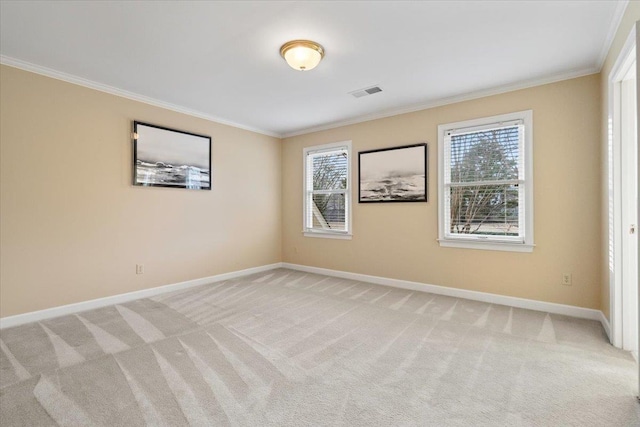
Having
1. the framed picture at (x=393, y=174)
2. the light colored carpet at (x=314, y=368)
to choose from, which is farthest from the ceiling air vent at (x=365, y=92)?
the light colored carpet at (x=314, y=368)

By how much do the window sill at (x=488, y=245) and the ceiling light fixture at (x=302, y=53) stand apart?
111 inches

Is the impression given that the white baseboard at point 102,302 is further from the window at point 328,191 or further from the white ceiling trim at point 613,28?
the white ceiling trim at point 613,28

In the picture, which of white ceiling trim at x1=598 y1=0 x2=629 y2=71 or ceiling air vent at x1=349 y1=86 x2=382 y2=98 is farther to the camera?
ceiling air vent at x1=349 y1=86 x2=382 y2=98

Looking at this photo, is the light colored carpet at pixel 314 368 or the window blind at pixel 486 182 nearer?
the light colored carpet at pixel 314 368

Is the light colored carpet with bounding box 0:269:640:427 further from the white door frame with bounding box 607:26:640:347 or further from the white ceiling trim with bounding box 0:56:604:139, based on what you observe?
the white ceiling trim with bounding box 0:56:604:139

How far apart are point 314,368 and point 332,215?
3394 millimetres

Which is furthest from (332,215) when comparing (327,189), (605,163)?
(605,163)

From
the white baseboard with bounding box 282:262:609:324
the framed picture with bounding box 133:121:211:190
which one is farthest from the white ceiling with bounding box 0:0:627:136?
the white baseboard with bounding box 282:262:609:324

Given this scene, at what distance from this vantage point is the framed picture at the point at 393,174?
439cm

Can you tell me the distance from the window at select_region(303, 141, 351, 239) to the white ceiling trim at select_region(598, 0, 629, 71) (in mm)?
3125

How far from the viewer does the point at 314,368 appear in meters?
2.25

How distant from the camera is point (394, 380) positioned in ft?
6.88

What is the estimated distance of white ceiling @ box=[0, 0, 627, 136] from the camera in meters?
2.31

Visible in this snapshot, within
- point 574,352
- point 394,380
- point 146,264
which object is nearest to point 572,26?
point 574,352
